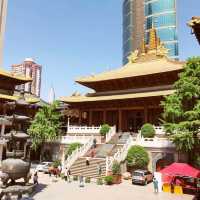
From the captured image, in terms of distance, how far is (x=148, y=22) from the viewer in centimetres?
12950

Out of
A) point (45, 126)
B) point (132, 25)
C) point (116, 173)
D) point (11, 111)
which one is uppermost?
point (132, 25)

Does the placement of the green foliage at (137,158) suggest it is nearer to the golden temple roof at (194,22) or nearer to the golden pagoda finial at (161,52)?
the golden temple roof at (194,22)

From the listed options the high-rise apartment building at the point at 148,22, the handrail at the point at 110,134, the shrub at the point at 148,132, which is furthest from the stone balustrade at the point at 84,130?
the high-rise apartment building at the point at 148,22

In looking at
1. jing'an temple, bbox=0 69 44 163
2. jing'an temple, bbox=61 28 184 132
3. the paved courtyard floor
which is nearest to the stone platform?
the paved courtyard floor

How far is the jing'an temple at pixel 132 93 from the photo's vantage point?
36.4 m

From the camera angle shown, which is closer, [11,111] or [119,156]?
[119,156]

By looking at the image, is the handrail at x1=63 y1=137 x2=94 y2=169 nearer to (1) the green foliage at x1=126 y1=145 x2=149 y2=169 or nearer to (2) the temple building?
(1) the green foliage at x1=126 y1=145 x2=149 y2=169

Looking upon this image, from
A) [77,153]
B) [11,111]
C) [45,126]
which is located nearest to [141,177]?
[77,153]

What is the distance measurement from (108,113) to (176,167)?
1985cm

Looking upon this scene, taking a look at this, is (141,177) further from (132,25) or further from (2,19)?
(132,25)

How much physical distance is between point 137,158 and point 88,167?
204 inches

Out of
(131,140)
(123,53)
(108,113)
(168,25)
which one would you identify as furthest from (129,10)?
(131,140)

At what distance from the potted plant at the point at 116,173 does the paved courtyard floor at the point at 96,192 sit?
0.81 m

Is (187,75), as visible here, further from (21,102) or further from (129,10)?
(129,10)
